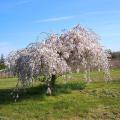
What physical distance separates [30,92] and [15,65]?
1927 millimetres

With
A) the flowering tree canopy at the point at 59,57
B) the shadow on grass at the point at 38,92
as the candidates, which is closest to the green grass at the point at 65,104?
the shadow on grass at the point at 38,92

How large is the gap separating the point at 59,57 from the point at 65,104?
280 cm

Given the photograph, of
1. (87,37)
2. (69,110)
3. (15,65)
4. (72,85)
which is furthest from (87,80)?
(69,110)

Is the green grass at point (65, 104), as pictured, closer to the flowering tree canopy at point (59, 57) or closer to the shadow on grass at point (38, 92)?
the shadow on grass at point (38, 92)

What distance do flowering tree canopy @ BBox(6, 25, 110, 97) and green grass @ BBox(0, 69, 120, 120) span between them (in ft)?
2.75

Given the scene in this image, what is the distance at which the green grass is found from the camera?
15383 mm

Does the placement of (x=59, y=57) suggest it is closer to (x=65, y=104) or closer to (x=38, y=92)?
(x=38, y=92)

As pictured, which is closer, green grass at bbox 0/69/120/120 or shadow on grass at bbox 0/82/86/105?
green grass at bbox 0/69/120/120

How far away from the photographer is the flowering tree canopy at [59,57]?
18.3 metres

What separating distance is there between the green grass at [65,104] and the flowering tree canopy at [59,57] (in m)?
0.84

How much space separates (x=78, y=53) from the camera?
19219mm

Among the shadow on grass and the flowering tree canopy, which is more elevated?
the flowering tree canopy

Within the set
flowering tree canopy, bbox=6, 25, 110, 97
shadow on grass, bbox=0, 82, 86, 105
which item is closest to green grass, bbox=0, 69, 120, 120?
shadow on grass, bbox=0, 82, 86, 105

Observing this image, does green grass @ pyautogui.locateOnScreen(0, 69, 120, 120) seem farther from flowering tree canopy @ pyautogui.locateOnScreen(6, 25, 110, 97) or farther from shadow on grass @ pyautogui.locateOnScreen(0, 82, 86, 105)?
flowering tree canopy @ pyautogui.locateOnScreen(6, 25, 110, 97)
